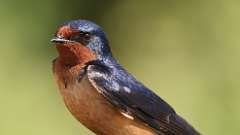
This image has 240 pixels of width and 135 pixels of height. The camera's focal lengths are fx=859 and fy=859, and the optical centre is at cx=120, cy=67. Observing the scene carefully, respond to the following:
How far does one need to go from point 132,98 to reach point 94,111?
0.27m

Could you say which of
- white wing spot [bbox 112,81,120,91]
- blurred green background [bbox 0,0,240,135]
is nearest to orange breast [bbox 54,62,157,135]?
white wing spot [bbox 112,81,120,91]

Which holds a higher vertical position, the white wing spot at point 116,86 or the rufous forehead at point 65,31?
the rufous forehead at point 65,31

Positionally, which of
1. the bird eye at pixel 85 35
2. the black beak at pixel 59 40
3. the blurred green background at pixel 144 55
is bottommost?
the blurred green background at pixel 144 55

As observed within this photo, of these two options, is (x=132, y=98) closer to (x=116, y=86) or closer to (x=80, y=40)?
(x=116, y=86)

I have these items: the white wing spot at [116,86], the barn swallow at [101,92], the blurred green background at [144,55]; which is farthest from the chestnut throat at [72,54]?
the blurred green background at [144,55]

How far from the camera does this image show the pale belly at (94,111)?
3395 mm

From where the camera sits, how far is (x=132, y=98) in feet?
11.9

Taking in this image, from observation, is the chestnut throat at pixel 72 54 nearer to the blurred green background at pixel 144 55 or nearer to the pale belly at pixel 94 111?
the pale belly at pixel 94 111

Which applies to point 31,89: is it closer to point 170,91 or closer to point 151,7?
point 170,91

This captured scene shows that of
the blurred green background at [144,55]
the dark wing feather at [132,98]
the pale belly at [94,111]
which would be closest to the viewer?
the pale belly at [94,111]

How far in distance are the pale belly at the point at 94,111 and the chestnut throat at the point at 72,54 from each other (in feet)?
0.27

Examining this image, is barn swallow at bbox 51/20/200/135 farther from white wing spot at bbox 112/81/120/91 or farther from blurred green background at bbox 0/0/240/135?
blurred green background at bbox 0/0/240/135

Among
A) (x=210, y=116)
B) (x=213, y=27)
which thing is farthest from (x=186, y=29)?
(x=210, y=116)

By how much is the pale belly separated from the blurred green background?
8.39ft
